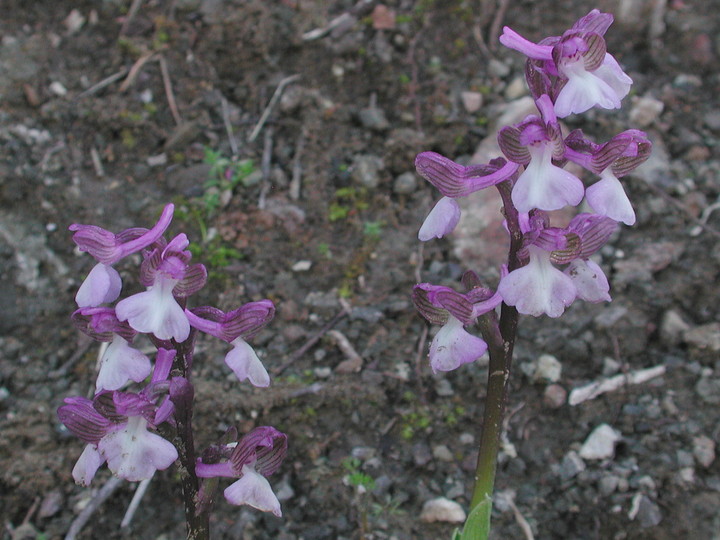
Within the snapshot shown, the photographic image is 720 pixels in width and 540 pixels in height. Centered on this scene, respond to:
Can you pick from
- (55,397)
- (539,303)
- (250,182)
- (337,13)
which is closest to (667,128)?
(337,13)

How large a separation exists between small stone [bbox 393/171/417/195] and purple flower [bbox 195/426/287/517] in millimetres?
1780

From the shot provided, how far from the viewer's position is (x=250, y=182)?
12.1 ft

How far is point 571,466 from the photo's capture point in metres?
3.00

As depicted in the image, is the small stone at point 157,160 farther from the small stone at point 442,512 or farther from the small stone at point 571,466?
the small stone at point 571,466

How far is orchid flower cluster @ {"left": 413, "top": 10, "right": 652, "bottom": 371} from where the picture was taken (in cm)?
192

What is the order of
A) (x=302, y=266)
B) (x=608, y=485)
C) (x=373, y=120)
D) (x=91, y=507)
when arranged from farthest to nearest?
(x=373, y=120)
(x=302, y=266)
(x=608, y=485)
(x=91, y=507)

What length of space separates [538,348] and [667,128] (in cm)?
147

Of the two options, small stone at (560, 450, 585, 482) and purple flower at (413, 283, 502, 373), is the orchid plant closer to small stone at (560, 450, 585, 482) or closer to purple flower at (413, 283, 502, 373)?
purple flower at (413, 283, 502, 373)

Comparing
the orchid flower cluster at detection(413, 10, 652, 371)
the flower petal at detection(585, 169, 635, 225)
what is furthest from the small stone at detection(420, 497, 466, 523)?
the flower petal at detection(585, 169, 635, 225)

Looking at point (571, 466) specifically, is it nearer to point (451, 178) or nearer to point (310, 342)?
point (310, 342)

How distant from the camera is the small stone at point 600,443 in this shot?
3014 millimetres

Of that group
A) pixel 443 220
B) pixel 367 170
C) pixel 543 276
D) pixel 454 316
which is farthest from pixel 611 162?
pixel 367 170

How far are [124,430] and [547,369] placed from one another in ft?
5.70

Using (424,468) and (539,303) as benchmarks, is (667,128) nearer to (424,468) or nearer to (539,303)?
(424,468)
